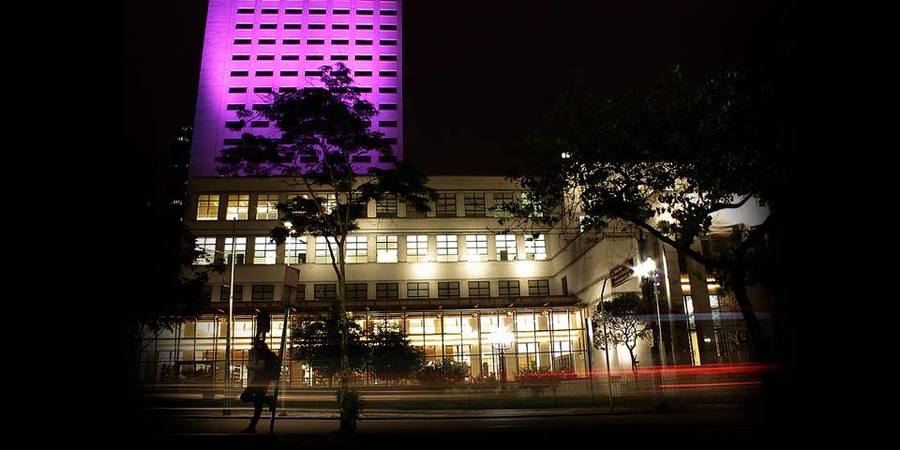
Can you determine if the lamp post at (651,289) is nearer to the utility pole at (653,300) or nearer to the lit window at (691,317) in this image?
the utility pole at (653,300)

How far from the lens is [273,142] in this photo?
25000 millimetres

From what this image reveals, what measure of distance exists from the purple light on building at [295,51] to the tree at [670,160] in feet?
204

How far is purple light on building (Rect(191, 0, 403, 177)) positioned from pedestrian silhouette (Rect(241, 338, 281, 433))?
66.3 meters

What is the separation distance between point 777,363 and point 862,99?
1.62 meters

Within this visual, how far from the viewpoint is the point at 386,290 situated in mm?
46562

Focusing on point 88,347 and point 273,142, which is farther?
point 273,142

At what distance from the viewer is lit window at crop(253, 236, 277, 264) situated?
4662 cm

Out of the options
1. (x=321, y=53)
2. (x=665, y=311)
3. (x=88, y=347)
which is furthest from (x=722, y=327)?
(x=321, y=53)

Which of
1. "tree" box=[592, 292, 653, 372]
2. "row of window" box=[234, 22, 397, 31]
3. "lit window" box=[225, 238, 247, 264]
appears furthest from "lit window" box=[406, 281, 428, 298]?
"row of window" box=[234, 22, 397, 31]

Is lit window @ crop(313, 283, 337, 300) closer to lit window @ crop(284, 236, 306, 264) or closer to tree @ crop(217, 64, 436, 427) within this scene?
lit window @ crop(284, 236, 306, 264)

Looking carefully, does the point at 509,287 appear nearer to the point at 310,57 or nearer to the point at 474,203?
the point at 474,203

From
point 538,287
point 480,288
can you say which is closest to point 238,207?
point 480,288

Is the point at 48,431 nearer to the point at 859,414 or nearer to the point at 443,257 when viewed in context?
the point at 859,414

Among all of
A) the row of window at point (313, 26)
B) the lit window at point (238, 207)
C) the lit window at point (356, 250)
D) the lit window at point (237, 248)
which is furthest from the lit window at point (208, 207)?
the row of window at point (313, 26)
